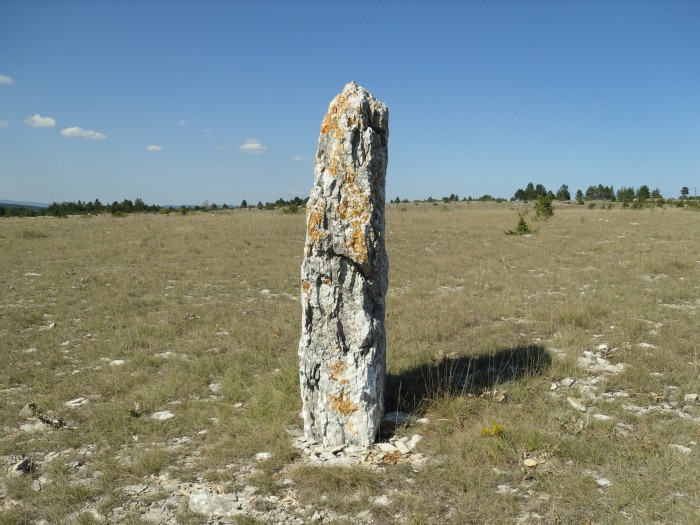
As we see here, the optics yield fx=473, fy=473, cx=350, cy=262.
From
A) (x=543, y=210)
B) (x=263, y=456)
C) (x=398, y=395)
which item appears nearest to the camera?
(x=263, y=456)

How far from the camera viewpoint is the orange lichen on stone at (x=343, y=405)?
5262 millimetres

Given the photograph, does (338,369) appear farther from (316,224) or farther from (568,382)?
(568,382)

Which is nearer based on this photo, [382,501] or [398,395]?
[382,501]

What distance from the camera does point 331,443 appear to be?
530 cm

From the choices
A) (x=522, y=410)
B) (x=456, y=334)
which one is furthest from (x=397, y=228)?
(x=522, y=410)

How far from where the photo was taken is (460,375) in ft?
22.6

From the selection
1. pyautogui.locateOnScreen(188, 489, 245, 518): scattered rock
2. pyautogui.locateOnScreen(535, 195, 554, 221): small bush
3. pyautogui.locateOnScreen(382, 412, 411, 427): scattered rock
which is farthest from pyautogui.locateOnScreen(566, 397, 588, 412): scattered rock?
pyautogui.locateOnScreen(535, 195, 554, 221): small bush

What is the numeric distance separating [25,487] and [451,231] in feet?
73.4

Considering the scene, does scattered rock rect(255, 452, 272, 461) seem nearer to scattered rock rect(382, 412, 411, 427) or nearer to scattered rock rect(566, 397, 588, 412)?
scattered rock rect(382, 412, 411, 427)

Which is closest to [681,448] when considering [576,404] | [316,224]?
[576,404]

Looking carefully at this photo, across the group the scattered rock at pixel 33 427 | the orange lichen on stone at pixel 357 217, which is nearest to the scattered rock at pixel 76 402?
the scattered rock at pixel 33 427

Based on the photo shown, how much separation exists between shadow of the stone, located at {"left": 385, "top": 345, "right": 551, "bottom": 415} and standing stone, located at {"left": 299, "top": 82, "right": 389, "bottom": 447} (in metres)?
0.79

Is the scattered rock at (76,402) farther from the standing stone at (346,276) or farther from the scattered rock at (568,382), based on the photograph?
the scattered rock at (568,382)

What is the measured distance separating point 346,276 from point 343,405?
4.73ft
